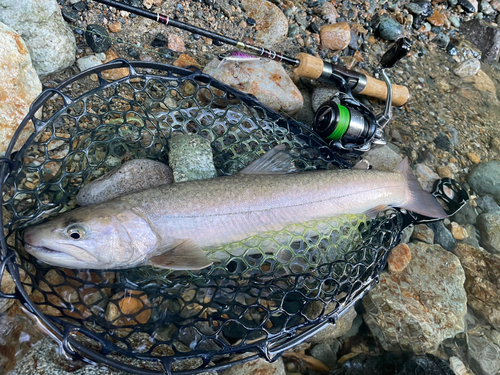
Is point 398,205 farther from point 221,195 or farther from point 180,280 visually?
point 180,280

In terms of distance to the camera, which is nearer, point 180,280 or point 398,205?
point 180,280

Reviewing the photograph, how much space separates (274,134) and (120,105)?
1680 millimetres

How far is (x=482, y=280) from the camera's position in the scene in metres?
4.23

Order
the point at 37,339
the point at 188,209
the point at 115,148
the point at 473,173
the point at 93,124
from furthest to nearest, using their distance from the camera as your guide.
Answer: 1. the point at 473,173
2. the point at 93,124
3. the point at 115,148
4. the point at 188,209
5. the point at 37,339

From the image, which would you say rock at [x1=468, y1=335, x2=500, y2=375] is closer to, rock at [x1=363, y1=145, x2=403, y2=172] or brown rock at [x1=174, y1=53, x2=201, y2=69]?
rock at [x1=363, y1=145, x2=403, y2=172]

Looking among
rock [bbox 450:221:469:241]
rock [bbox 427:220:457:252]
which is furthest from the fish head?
rock [bbox 450:221:469:241]

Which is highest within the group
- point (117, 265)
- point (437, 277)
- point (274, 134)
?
point (274, 134)

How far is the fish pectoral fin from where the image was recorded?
103 inches

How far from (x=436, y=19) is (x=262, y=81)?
4.84 metres

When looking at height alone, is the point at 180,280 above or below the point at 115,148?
below

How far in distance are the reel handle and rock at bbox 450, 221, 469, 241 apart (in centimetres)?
183

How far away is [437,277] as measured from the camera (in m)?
3.95

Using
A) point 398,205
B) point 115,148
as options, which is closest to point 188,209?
point 115,148

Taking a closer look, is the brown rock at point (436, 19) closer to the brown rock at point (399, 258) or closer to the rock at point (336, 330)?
the brown rock at point (399, 258)
